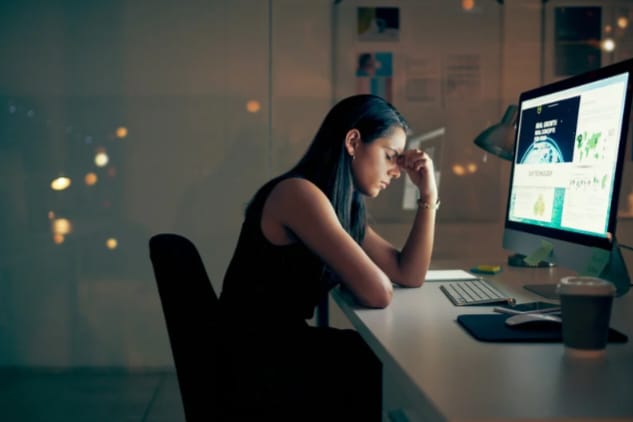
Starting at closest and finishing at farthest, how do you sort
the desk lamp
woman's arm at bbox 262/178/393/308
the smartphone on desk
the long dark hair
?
the smartphone on desk
woman's arm at bbox 262/178/393/308
the long dark hair
the desk lamp

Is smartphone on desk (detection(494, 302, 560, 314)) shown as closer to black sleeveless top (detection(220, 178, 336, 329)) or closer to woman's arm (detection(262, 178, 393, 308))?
woman's arm (detection(262, 178, 393, 308))

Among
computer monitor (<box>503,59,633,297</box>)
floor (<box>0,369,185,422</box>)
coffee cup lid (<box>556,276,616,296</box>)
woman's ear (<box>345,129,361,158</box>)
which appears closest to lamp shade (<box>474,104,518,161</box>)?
computer monitor (<box>503,59,633,297</box>)

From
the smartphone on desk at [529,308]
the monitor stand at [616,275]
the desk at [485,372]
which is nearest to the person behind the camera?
the desk at [485,372]

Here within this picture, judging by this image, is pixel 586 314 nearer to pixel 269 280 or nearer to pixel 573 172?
pixel 573 172

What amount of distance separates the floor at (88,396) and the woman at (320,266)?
129 cm

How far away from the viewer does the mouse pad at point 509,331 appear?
120cm

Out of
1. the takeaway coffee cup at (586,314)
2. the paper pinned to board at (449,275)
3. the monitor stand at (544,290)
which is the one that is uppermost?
the takeaway coffee cup at (586,314)

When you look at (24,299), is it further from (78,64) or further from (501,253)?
(501,253)

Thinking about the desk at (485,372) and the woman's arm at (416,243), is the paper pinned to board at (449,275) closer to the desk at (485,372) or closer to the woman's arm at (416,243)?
the woman's arm at (416,243)

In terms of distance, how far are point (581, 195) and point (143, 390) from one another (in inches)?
89.5

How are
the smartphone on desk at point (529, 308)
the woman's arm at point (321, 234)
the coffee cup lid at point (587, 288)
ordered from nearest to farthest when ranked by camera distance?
1. the coffee cup lid at point (587, 288)
2. the smartphone on desk at point (529, 308)
3. the woman's arm at point (321, 234)

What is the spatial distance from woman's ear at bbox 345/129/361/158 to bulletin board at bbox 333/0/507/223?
5.03ft

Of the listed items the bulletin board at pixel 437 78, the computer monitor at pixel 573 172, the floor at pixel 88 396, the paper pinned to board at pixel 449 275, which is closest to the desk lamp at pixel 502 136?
the computer monitor at pixel 573 172

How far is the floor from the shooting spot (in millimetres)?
2830
